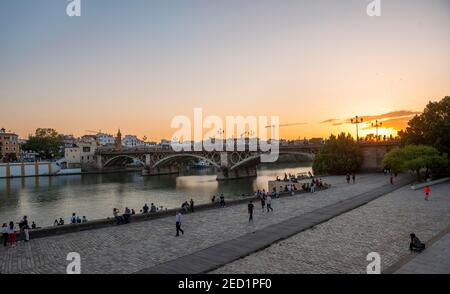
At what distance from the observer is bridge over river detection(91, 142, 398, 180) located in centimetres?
5862

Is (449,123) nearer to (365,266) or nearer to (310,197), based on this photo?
(310,197)

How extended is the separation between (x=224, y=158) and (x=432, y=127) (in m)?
42.0

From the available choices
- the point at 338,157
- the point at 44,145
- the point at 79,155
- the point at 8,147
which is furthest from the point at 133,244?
the point at 44,145

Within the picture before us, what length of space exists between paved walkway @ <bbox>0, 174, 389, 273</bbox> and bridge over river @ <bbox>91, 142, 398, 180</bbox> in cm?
4040

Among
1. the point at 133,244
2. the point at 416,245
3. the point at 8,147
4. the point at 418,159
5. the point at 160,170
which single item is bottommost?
the point at 160,170

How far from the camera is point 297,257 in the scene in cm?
1346

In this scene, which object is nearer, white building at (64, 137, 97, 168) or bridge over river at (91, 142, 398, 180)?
bridge over river at (91, 142, 398, 180)

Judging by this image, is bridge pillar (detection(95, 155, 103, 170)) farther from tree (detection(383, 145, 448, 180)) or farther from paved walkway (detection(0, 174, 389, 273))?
paved walkway (detection(0, 174, 389, 273))

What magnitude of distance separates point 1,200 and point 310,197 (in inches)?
1777

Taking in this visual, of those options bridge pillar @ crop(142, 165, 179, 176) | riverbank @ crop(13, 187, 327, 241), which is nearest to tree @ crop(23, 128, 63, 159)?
bridge pillar @ crop(142, 165, 179, 176)

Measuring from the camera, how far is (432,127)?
42719 millimetres

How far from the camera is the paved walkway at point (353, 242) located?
1240 cm

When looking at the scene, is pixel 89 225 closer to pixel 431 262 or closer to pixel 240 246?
pixel 240 246

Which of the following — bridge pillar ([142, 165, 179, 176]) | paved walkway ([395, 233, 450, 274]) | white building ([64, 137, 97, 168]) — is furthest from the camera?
white building ([64, 137, 97, 168])
